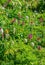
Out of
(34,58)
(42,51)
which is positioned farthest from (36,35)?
(34,58)

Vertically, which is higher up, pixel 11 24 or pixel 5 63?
pixel 11 24

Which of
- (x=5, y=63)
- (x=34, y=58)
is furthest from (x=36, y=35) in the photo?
(x=5, y=63)

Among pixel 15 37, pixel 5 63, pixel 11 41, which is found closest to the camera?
pixel 5 63

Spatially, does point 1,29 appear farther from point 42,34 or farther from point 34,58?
point 42,34

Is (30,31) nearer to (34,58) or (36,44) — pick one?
(36,44)

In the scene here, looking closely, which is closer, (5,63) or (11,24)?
(5,63)

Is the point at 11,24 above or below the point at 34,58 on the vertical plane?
above

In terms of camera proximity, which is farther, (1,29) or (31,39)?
(31,39)

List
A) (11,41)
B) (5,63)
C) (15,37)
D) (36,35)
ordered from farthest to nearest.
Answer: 1. (36,35)
2. (15,37)
3. (11,41)
4. (5,63)

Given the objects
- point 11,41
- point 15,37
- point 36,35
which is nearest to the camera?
point 11,41
